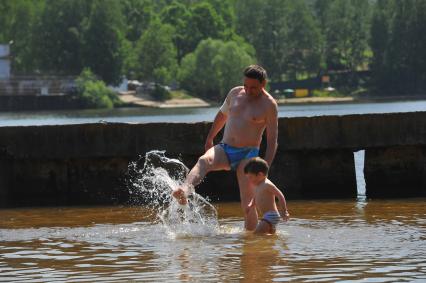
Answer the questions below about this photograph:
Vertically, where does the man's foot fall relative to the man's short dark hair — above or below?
below

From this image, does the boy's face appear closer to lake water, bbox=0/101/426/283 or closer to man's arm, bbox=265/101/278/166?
man's arm, bbox=265/101/278/166

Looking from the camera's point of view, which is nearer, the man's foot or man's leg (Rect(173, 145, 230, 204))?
the man's foot

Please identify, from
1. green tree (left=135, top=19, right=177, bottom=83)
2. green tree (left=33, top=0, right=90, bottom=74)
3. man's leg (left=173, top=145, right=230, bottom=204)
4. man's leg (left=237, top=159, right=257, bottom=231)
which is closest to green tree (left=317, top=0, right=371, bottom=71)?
green tree (left=135, top=19, right=177, bottom=83)

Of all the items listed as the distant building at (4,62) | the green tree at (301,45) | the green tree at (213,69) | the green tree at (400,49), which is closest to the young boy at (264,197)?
the green tree at (213,69)

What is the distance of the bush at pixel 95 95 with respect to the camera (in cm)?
12438

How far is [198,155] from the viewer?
1620cm

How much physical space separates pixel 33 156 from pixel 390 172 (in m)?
4.60

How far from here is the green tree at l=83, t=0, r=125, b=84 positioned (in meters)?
135

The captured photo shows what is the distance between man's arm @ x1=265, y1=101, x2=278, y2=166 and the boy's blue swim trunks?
0.25 m

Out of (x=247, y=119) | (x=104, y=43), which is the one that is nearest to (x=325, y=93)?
(x=104, y=43)

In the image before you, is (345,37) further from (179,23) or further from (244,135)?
(244,135)

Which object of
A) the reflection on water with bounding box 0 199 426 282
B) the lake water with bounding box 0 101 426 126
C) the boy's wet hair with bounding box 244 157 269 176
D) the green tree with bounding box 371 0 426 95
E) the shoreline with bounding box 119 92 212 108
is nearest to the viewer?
the reflection on water with bounding box 0 199 426 282

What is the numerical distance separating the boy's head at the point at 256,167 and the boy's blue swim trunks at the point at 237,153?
9.4 inches

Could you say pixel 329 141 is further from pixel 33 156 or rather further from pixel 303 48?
pixel 303 48
